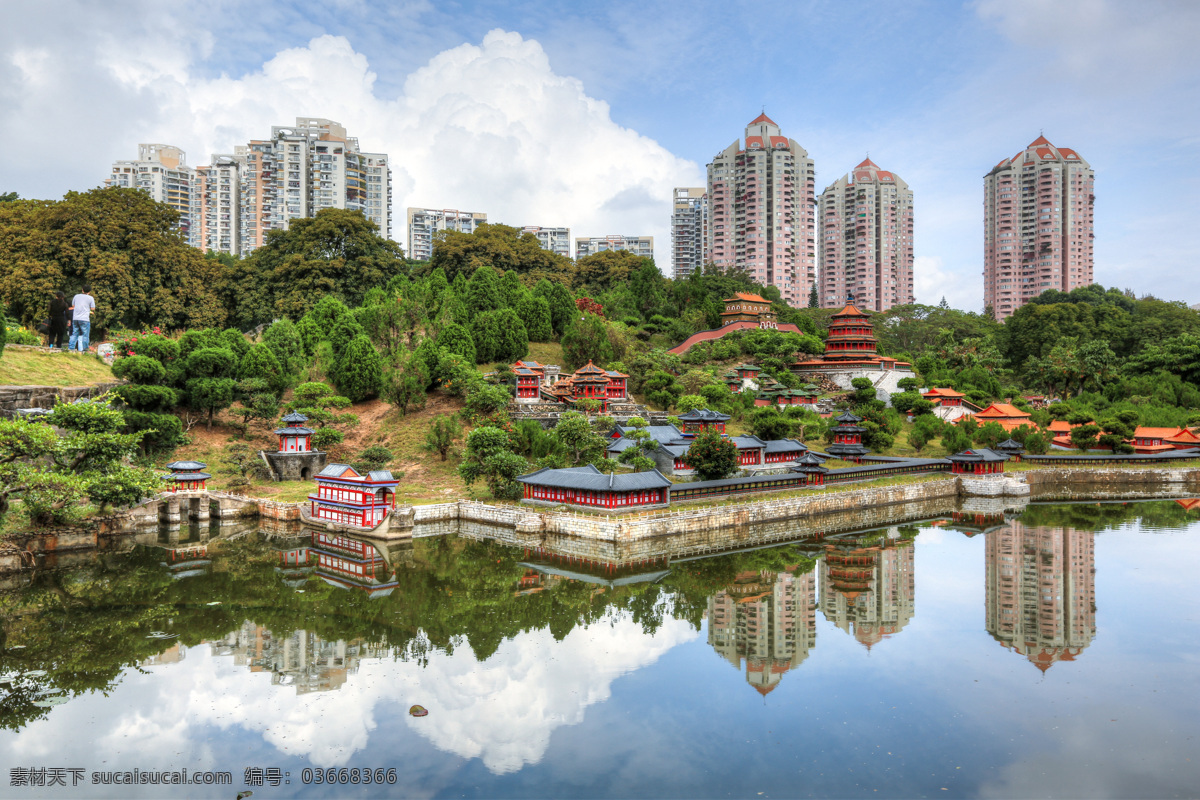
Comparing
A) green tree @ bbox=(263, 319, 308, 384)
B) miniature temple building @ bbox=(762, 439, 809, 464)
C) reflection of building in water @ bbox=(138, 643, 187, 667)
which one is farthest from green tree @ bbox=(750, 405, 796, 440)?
reflection of building in water @ bbox=(138, 643, 187, 667)

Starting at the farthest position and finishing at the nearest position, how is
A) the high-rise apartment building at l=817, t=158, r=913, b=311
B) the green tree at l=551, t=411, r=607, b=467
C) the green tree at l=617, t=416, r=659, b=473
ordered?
the high-rise apartment building at l=817, t=158, r=913, b=311
the green tree at l=551, t=411, r=607, b=467
the green tree at l=617, t=416, r=659, b=473

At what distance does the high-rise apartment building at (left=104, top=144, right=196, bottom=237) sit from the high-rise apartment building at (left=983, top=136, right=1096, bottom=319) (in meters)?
107

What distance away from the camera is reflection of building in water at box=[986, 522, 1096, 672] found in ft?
53.4

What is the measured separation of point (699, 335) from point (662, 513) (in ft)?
106

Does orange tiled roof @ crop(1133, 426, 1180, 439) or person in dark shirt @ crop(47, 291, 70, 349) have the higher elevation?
person in dark shirt @ crop(47, 291, 70, 349)

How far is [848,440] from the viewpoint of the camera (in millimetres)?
40344

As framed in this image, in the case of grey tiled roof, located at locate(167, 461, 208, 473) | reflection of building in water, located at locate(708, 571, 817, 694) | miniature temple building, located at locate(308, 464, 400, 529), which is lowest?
reflection of building in water, located at locate(708, 571, 817, 694)

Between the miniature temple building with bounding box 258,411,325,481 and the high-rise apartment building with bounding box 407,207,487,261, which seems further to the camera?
the high-rise apartment building with bounding box 407,207,487,261

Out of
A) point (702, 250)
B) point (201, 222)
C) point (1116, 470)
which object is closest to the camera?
point (1116, 470)

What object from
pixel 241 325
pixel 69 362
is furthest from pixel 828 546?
pixel 241 325

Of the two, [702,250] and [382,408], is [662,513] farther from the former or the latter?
[702,250]

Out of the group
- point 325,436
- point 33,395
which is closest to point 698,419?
point 325,436

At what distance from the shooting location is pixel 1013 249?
91.6m

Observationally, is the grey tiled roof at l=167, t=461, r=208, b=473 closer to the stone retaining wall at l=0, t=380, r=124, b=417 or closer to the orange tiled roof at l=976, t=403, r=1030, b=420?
the stone retaining wall at l=0, t=380, r=124, b=417
